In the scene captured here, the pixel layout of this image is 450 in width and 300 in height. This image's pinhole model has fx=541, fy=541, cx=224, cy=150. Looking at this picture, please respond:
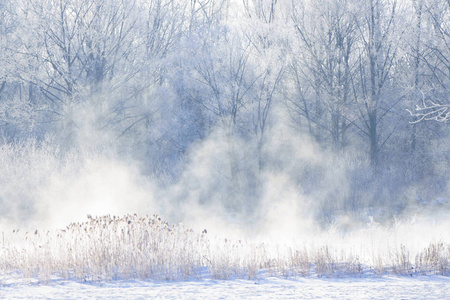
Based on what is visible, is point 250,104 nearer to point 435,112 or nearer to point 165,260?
point 435,112

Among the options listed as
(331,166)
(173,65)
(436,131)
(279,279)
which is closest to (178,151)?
(173,65)

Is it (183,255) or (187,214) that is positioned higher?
(187,214)

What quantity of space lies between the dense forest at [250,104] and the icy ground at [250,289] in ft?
36.1

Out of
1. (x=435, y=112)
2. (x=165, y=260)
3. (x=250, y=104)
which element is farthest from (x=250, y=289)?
(x=250, y=104)

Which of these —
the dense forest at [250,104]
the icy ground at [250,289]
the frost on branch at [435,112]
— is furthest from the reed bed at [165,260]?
the dense forest at [250,104]

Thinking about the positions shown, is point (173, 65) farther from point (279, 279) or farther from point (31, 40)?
point (279, 279)

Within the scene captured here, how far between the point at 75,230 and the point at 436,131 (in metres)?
17.9

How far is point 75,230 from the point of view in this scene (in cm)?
1013

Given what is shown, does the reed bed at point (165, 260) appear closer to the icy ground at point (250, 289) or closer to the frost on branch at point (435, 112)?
the icy ground at point (250, 289)

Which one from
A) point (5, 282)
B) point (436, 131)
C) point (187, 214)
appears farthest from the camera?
point (436, 131)

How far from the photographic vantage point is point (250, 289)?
7859 mm

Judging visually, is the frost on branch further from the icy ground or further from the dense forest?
the icy ground

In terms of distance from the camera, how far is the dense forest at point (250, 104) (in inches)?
841

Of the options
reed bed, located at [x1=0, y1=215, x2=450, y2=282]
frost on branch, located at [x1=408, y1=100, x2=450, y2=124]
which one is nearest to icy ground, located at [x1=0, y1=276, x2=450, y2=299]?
reed bed, located at [x1=0, y1=215, x2=450, y2=282]
